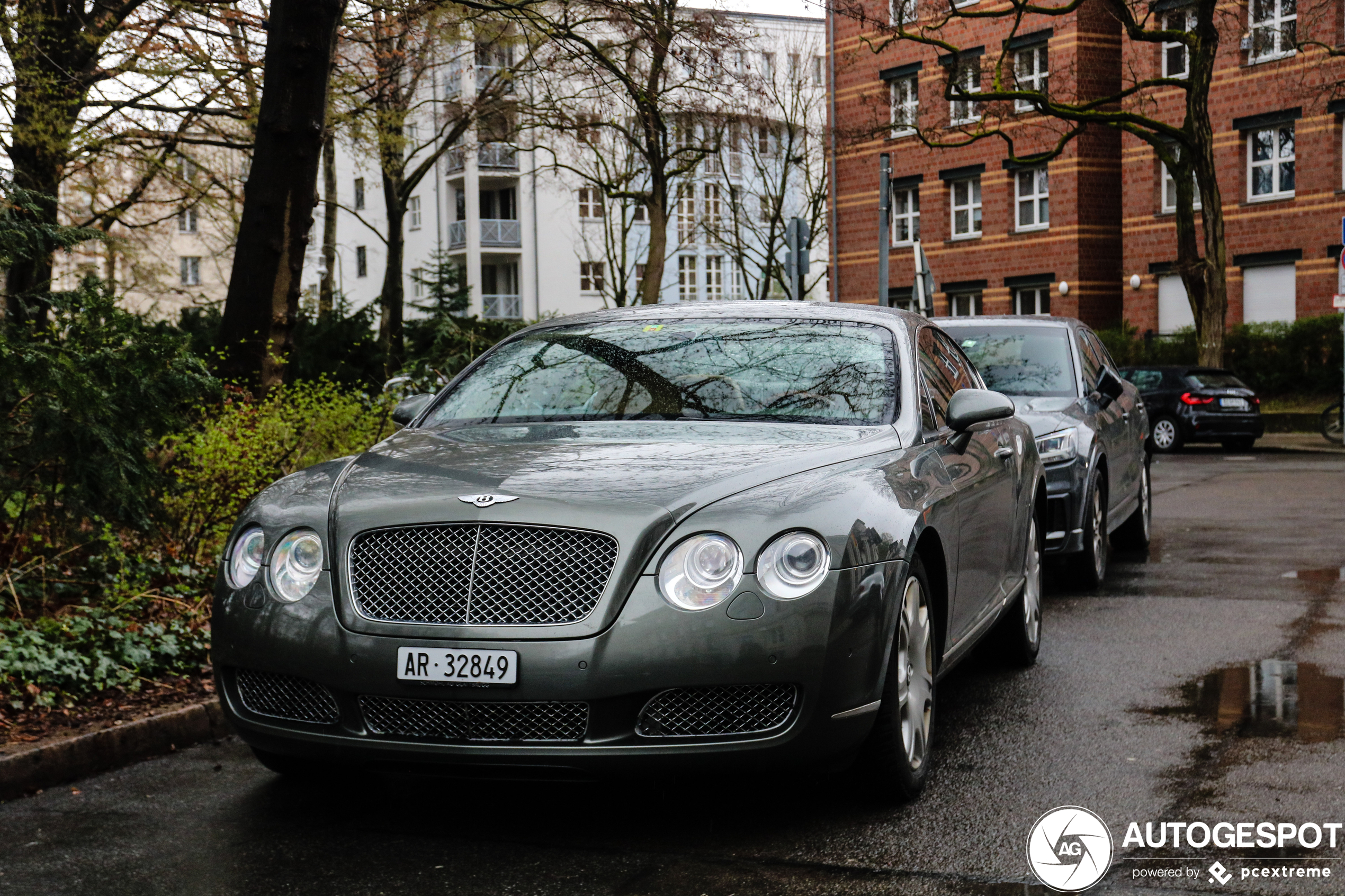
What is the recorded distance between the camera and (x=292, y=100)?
32.9 ft

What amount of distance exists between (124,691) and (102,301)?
79.3 inches

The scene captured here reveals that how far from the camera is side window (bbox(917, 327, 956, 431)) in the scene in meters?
5.65

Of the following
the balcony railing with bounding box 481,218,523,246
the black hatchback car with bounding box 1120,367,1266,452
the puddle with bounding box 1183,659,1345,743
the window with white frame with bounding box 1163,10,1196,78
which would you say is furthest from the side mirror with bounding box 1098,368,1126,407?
the balcony railing with bounding box 481,218,523,246

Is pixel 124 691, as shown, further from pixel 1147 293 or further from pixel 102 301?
pixel 1147 293

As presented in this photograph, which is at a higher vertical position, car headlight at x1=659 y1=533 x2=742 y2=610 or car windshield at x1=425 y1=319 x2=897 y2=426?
car windshield at x1=425 y1=319 x2=897 y2=426

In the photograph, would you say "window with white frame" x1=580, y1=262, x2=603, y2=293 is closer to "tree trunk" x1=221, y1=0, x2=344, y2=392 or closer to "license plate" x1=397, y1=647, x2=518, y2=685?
"tree trunk" x1=221, y1=0, x2=344, y2=392

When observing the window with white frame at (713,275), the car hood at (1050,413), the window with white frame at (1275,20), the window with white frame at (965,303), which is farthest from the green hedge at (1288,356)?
the window with white frame at (713,275)

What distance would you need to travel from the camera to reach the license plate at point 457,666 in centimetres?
405

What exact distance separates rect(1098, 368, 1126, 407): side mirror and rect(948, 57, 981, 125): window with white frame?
52.0ft

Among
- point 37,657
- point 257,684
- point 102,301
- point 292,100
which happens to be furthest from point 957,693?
point 292,100

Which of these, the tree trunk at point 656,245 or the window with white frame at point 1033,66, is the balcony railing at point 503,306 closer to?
the window with white frame at point 1033,66

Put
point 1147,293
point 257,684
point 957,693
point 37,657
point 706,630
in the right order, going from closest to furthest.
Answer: point 706,630, point 257,684, point 37,657, point 957,693, point 1147,293

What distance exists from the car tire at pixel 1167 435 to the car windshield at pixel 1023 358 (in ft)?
52.7

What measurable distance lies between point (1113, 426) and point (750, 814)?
651 centimetres
